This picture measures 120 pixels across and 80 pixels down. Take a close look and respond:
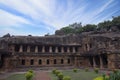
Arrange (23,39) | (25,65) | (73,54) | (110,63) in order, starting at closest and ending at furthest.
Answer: (110,63)
(25,65)
(73,54)
(23,39)

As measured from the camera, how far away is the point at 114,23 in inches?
A: 2534

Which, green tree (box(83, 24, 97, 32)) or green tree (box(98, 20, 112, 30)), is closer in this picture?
green tree (box(98, 20, 112, 30))

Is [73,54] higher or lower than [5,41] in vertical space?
lower

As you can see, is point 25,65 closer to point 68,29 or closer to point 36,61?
point 36,61

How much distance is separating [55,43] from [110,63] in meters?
18.0

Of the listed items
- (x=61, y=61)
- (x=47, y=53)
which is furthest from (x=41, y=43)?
(x=61, y=61)

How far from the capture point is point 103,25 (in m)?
68.1

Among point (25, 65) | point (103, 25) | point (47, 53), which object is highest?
point (103, 25)

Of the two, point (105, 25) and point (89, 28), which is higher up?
point (105, 25)

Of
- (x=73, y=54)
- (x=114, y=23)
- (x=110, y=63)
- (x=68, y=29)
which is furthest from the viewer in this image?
(x=68, y=29)

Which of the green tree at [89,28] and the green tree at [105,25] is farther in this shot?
the green tree at [89,28]

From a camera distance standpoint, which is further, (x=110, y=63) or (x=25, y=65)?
(x=25, y=65)

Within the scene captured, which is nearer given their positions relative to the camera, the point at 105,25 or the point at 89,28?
the point at 105,25

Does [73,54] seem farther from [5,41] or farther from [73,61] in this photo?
[5,41]
